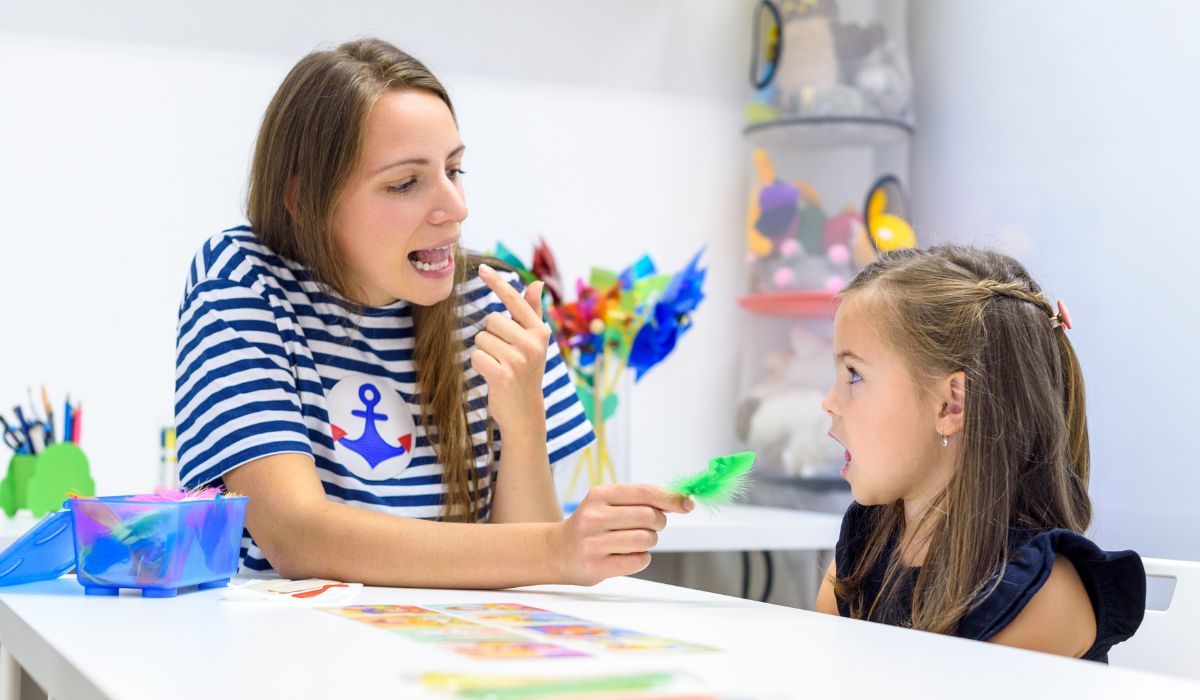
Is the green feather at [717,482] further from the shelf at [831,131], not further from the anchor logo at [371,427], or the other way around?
the shelf at [831,131]

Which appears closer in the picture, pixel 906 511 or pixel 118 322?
pixel 906 511

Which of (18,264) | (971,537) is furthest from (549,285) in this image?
(971,537)

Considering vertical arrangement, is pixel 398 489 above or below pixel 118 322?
below

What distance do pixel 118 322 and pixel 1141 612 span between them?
5.44ft

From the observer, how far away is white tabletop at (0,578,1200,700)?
56 centimetres

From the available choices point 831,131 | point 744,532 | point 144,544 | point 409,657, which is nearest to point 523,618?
point 409,657

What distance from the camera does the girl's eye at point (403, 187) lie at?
123 cm

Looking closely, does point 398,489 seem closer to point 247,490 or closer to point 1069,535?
point 247,490

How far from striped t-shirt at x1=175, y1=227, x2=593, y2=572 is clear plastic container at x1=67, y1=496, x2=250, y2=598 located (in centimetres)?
17

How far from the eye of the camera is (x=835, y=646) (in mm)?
695

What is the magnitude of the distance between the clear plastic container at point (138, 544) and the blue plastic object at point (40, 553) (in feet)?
0.16

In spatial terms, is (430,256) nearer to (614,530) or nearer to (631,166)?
(614,530)

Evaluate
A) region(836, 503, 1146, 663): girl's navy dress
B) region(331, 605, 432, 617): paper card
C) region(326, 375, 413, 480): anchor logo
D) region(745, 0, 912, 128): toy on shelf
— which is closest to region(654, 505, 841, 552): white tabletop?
region(326, 375, 413, 480): anchor logo

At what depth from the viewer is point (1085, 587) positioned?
90cm
